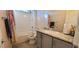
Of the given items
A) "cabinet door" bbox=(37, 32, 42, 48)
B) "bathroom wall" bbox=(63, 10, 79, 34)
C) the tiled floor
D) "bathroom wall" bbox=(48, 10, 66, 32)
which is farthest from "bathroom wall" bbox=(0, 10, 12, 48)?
"bathroom wall" bbox=(63, 10, 79, 34)

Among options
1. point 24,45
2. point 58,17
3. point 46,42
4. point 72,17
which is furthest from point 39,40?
point 72,17

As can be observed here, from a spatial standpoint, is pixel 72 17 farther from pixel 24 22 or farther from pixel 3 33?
pixel 3 33

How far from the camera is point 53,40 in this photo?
4.33 feet

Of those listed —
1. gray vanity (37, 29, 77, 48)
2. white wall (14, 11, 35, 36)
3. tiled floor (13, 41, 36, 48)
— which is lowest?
tiled floor (13, 41, 36, 48)

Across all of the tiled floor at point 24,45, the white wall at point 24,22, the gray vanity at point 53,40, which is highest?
the white wall at point 24,22

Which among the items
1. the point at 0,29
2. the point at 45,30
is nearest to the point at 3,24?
the point at 0,29

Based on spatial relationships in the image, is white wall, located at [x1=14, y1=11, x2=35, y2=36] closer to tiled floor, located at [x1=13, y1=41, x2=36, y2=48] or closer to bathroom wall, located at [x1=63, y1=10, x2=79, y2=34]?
tiled floor, located at [x1=13, y1=41, x2=36, y2=48]

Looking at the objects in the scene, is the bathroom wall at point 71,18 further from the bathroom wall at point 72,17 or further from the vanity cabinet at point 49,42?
the vanity cabinet at point 49,42

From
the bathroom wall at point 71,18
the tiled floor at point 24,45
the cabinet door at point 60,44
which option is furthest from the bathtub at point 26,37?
the bathroom wall at point 71,18

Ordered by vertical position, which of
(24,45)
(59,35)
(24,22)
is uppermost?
(24,22)

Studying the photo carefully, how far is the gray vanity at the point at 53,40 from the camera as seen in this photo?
127 cm

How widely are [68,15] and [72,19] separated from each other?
0.21ft

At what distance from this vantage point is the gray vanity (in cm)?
127
